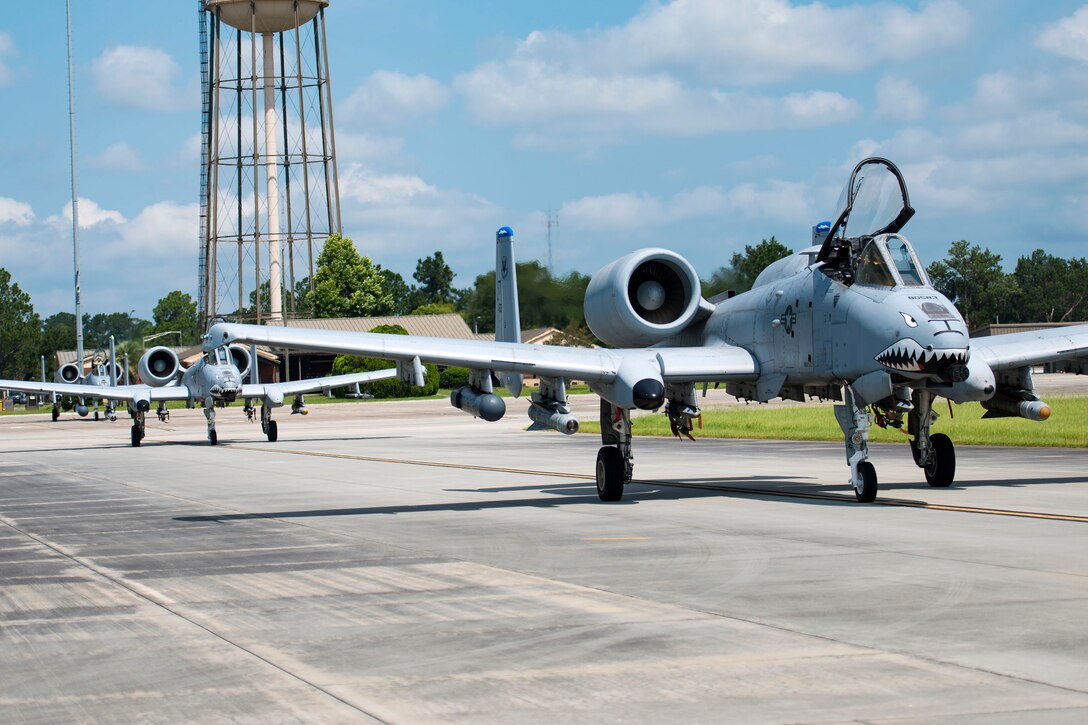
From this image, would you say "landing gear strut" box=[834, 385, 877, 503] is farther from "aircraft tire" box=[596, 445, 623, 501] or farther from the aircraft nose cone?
"aircraft tire" box=[596, 445, 623, 501]

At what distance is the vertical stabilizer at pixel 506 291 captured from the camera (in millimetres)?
22875

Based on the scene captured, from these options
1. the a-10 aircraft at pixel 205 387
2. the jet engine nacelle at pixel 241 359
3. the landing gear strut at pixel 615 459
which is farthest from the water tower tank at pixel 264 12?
the landing gear strut at pixel 615 459

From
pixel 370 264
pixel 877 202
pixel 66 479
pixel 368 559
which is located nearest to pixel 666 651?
pixel 368 559

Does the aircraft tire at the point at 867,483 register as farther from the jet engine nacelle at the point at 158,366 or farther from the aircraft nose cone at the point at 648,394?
the jet engine nacelle at the point at 158,366

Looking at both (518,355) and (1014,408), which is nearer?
(518,355)

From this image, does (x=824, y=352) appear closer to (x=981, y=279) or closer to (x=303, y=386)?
(x=303, y=386)

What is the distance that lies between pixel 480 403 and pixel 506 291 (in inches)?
166

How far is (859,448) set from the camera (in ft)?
54.6

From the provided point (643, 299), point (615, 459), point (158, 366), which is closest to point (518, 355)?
point (615, 459)

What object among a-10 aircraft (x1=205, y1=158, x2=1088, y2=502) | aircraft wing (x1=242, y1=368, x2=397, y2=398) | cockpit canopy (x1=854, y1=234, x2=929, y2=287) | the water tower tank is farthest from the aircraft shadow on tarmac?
the water tower tank

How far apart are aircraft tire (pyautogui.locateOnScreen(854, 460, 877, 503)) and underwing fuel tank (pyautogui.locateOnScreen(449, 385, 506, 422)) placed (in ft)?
17.3

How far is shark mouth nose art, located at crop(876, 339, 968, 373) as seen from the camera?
15.1 m

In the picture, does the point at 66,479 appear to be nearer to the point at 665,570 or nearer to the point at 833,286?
the point at 833,286

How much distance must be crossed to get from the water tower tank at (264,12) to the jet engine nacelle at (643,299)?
7561 cm
